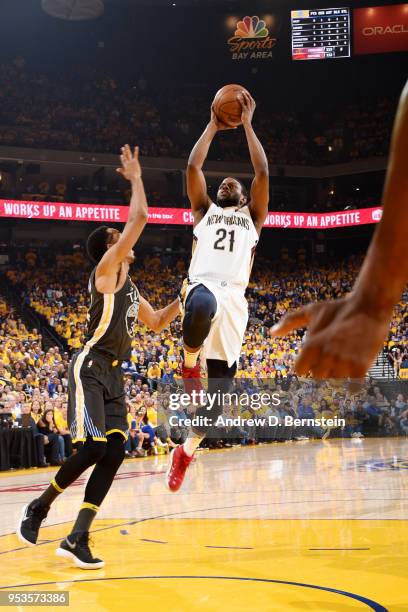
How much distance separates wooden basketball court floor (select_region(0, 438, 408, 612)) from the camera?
4535mm

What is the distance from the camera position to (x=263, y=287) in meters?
29.0

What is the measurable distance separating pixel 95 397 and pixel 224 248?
138 cm

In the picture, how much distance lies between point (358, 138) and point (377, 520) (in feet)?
88.3

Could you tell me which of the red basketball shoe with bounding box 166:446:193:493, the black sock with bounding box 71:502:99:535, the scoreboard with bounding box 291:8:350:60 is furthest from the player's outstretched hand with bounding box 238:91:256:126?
the scoreboard with bounding box 291:8:350:60

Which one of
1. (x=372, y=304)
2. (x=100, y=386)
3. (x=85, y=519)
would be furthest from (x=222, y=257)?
(x=372, y=304)

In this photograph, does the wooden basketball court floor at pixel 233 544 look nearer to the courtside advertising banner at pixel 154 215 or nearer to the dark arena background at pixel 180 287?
the dark arena background at pixel 180 287

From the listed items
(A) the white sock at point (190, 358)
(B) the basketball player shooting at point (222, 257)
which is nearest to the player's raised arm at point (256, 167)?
(B) the basketball player shooting at point (222, 257)

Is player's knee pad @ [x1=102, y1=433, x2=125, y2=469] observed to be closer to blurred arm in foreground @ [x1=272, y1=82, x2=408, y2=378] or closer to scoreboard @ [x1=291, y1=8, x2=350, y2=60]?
blurred arm in foreground @ [x1=272, y1=82, x2=408, y2=378]

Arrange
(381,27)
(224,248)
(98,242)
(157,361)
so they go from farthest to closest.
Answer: (381,27)
(157,361)
(98,242)
(224,248)

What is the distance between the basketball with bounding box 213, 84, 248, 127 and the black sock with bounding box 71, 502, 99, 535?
282 cm

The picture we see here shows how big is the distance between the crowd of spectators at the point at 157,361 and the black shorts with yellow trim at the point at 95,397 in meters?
8.32

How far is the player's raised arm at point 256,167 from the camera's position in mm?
5250

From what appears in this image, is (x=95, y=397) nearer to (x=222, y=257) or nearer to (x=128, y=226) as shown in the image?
(x=128, y=226)

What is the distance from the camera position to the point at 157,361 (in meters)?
19.9
